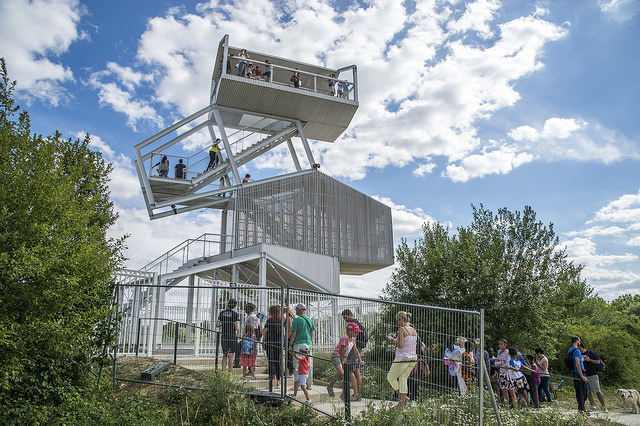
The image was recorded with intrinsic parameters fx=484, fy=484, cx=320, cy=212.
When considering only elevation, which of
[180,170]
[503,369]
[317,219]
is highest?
[180,170]

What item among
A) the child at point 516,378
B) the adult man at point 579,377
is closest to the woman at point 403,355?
the child at point 516,378

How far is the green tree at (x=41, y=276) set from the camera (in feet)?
22.6

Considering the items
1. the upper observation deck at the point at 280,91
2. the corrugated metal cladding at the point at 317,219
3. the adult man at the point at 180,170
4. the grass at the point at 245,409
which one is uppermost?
the upper observation deck at the point at 280,91

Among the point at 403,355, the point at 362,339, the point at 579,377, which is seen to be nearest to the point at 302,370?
the point at 362,339

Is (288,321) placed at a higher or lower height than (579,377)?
higher

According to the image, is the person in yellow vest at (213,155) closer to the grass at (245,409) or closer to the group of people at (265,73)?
the group of people at (265,73)

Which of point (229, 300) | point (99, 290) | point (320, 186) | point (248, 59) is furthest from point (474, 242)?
point (99, 290)

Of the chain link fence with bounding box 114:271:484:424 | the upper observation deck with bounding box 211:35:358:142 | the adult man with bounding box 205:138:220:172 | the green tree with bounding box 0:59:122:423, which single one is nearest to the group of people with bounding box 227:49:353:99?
the upper observation deck with bounding box 211:35:358:142

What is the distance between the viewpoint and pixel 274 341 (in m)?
8.55

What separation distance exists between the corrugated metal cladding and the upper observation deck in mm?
3750

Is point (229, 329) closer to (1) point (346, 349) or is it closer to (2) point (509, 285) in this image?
(1) point (346, 349)

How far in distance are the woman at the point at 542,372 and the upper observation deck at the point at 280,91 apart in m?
18.6

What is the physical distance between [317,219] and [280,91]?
7.26 metres

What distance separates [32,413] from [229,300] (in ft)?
11.7
